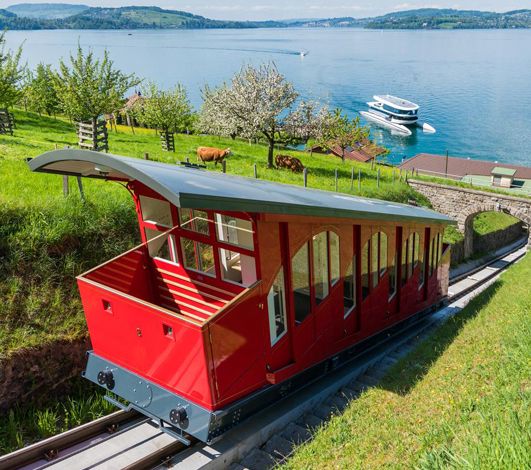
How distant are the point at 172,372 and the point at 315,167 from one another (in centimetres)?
2307

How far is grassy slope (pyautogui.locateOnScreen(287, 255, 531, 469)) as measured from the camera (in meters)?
4.89

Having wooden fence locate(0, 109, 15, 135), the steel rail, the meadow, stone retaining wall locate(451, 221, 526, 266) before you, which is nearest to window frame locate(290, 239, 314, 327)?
the steel rail

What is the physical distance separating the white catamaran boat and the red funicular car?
88911mm

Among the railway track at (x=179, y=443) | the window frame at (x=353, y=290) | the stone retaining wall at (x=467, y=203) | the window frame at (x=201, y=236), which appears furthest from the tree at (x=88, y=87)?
the railway track at (x=179, y=443)

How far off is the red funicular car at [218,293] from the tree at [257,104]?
59.0 feet

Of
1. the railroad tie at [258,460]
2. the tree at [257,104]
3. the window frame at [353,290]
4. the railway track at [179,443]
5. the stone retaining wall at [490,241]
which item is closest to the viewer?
the railway track at [179,443]

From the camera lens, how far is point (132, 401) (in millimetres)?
7336

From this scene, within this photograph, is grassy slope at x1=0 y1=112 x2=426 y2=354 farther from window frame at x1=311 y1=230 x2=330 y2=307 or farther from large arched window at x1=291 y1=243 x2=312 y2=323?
window frame at x1=311 y1=230 x2=330 y2=307

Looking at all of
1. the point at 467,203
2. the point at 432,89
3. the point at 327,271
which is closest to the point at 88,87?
the point at 327,271

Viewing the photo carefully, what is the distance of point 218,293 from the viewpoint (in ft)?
25.3

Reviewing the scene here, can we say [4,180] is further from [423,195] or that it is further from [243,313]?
[423,195]

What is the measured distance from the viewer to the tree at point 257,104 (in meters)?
27.0

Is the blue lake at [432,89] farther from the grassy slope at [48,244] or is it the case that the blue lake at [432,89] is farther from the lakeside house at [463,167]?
the grassy slope at [48,244]

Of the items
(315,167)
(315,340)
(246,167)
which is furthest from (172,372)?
(315,167)
